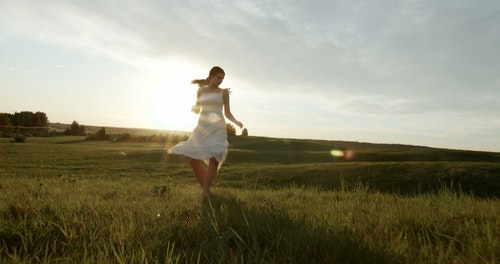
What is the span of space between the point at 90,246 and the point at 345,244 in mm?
2056

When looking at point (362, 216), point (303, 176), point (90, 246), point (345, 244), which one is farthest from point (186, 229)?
point (303, 176)

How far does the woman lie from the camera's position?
7.65 m

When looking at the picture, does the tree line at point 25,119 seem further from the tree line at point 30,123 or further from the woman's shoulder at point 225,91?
the woman's shoulder at point 225,91

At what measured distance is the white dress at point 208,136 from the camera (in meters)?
7.64

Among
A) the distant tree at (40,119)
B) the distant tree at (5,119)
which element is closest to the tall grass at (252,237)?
the distant tree at (5,119)

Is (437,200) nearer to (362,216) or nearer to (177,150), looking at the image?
(362,216)

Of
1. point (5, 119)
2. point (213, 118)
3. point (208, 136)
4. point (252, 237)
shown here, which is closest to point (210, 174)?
point (208, 136)

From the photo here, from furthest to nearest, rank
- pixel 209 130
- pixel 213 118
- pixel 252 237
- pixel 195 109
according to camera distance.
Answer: pixel 195 109 < pixel 213 118 < pixel 209 130 < pixel 252 237

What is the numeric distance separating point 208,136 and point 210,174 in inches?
34.1

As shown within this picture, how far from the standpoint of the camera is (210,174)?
7453 millimetres

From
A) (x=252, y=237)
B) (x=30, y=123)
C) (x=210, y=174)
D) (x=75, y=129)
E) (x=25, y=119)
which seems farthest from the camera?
(x=30, y=123)

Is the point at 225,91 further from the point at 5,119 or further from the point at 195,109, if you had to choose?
the point at 5,119

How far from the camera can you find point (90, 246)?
3047 mm

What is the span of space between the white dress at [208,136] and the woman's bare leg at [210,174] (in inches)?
3.6
